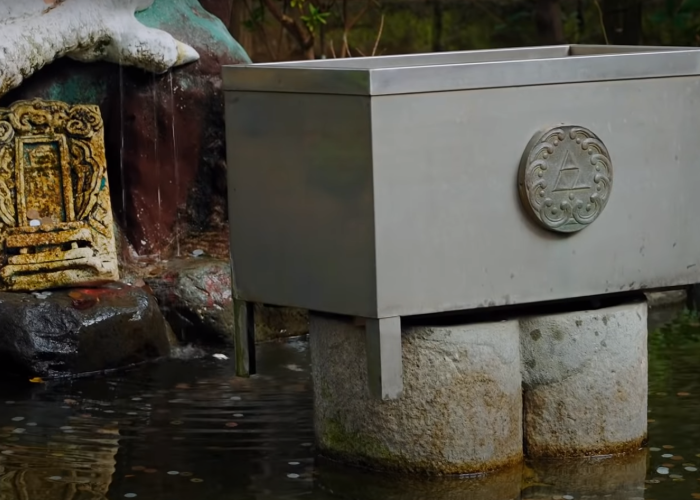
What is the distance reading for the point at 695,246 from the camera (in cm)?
514

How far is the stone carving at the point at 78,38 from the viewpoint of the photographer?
291 inches

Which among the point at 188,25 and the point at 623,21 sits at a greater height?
the point at 623,21

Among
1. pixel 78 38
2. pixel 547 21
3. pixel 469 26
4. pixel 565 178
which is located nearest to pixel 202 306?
pixel 78 38

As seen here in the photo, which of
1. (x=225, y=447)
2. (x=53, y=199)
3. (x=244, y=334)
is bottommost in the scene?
(x=225, y=447)

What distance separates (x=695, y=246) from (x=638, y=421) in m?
0.66

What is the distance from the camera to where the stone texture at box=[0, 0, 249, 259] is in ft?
25.8


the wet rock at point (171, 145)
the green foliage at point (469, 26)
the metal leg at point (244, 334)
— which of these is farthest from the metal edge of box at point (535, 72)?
the green foliage at point (469, 26)

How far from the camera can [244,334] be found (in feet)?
17.3

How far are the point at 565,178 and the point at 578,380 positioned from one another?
73 centimetres

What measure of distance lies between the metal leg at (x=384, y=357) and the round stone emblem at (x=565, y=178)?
63 centimetres

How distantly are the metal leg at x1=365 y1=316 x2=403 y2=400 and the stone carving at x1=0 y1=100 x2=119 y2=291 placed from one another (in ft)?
9.41

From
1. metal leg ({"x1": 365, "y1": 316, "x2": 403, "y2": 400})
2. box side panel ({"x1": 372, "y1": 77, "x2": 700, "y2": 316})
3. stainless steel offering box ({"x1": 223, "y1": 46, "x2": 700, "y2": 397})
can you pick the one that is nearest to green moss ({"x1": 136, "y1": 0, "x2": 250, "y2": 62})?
stainless steel offering box ({"x1": 223, "y1": 46, "x2": 700, "y2": 397})

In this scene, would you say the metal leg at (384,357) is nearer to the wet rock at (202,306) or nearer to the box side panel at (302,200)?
the box side panel at (302,200)

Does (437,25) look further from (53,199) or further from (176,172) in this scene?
(53,199)
